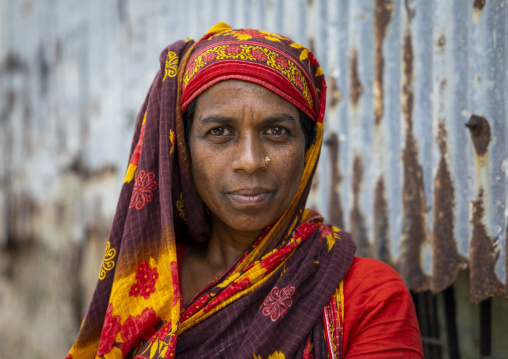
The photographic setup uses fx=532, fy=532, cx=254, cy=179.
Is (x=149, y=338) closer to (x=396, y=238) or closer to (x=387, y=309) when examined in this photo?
(x=387, y=309)

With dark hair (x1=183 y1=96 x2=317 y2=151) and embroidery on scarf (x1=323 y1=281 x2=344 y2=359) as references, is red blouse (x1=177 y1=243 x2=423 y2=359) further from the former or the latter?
dark hair (x1=183 y1=96 x2=317 y2=151)

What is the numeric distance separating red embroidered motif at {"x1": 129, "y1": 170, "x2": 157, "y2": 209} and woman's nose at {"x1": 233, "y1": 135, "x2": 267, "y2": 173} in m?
0.34

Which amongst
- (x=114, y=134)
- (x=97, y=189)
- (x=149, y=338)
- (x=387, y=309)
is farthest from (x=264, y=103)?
(x=97, y=189)

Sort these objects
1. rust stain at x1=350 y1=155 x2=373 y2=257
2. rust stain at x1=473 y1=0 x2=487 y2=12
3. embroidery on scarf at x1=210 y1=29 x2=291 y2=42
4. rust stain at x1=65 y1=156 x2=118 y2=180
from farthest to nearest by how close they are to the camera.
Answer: rust stain at x1=65 y1=156 x2=118 y2=180 → rust stain at x1=350 y1=155 x2=373 y2=257 → rust stain at x1=473 y1=0 x2=487 y2=12 → embroidery on scarf at x1=210 y1=29 x2=291 y2=42

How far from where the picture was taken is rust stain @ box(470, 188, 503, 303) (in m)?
2.03

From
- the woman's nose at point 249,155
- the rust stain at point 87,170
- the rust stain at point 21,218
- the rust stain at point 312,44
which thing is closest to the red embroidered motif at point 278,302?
the woman's nose at point 249,155

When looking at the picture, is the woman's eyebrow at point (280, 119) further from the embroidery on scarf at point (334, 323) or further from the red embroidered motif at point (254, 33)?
the embroidery on scarf at point (334, 323)

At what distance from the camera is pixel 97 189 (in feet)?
15.2

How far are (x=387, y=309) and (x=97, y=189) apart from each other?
350 cm

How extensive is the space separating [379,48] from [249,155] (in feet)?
3.91

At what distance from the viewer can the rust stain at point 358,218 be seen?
8.64 feet

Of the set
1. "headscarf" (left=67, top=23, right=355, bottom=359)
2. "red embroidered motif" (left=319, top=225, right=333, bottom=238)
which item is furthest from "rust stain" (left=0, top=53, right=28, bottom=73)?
"red embroidered motif" (left=319, top=225, right=333, bottom=238)

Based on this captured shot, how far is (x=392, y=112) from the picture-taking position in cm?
249

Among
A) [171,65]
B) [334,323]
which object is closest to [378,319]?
[334,323]
